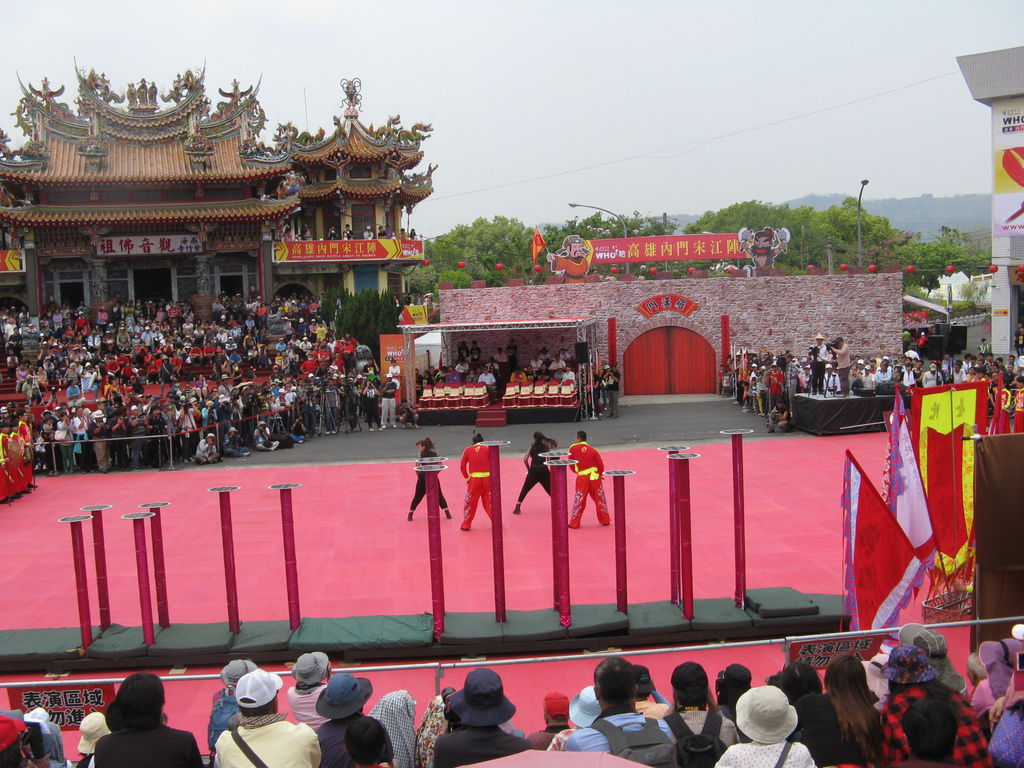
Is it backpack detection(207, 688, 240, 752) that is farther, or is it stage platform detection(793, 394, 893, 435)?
stage platform detection(793, 394, 893, 435)

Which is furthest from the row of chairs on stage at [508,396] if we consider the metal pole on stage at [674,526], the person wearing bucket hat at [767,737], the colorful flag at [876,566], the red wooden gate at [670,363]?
the person wearing bucket hat at [767,737]

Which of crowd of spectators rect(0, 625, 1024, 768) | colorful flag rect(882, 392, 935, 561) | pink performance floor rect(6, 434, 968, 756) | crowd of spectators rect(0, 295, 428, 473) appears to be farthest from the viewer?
crowd of spectators rect(0, 295, 428, 473)

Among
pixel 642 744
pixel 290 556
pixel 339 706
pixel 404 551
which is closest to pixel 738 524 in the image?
pixel 290 556

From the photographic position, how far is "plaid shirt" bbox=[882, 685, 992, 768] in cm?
447

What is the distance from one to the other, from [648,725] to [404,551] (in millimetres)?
8308

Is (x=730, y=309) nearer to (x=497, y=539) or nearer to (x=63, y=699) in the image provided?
(x=497, y=539)

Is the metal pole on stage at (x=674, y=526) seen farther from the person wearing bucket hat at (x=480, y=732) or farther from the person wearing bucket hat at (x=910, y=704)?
the person wearing bucket hat at (x=480, y=732)

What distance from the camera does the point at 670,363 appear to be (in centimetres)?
2956

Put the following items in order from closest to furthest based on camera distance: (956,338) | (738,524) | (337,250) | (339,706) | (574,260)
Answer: (339,706), (738,524), (574,260), (956,338), (337,250)

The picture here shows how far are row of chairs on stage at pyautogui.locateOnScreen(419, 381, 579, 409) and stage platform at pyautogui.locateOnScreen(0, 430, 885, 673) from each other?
254 inches

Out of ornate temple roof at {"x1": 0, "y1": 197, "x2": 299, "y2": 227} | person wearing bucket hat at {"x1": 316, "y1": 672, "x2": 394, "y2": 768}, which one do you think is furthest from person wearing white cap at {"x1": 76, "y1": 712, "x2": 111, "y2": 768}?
ornate temple roof at {"x1": 0, "y1": 197, "x2": 299, "y2": 227}

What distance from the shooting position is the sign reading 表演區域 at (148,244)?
36.4 m

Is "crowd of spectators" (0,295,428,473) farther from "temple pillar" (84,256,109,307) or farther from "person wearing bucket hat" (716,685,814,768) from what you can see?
"person wearing bucket hat" (716,685,814,768)

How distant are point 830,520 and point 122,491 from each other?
1254 cm
